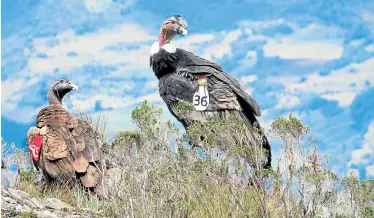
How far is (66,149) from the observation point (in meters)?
11.2

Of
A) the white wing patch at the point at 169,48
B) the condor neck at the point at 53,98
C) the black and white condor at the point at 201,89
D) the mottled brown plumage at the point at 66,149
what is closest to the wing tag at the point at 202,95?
the black and white condor at the point at 201,89

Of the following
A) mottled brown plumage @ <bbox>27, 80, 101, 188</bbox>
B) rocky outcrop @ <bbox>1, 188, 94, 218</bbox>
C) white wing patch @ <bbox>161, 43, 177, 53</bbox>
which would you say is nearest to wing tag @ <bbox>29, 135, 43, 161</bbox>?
mottled brown plumage @ <bbox>27, 80, 101, 188</bbox>

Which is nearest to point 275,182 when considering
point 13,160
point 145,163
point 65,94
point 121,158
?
point 145,163

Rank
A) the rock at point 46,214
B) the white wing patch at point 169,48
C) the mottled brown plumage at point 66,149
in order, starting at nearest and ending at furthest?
the rock at point 46,214, the mottled brown plumage at point 66,149, the white wing patch at point 169,48

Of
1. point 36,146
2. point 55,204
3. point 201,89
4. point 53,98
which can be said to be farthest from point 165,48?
point 55,204

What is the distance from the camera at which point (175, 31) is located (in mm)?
15695

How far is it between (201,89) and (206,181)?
13.8ft

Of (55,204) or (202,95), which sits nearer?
(55,204)

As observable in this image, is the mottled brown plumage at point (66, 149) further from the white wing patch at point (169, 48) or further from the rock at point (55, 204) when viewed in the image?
the white wing patch at point (169, 48)

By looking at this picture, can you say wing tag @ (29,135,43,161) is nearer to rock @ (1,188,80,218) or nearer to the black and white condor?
rock @ (1,188,80,218)

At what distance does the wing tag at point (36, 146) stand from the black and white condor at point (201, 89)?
324 cm

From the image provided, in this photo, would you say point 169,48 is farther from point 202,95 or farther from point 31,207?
point 31,207

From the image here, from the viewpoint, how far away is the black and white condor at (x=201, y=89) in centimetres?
1425

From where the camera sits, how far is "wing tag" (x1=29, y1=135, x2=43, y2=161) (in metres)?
11.4
